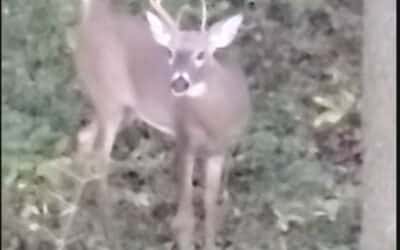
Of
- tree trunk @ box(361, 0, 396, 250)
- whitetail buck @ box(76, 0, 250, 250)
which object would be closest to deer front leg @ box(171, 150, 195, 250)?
whitetail buck @ box(76, 0, 250, 250)

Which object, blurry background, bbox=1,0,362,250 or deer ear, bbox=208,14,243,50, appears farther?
deer ear, bbox=208,14,243,50

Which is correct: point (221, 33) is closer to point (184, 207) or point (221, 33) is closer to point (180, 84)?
point (180, 84)

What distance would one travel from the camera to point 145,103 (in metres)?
3.66

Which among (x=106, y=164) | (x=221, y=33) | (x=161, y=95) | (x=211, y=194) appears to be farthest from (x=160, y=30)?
(x=211, y=194)

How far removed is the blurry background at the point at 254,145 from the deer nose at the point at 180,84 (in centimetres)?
31

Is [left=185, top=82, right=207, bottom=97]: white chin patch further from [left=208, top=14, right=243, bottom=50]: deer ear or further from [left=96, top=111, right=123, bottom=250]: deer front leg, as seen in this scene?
[left=96, top=111, right=123, bottom=250]: deer front leg

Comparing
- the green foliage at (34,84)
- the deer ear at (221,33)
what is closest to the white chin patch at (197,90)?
the deer ear at (221,33)

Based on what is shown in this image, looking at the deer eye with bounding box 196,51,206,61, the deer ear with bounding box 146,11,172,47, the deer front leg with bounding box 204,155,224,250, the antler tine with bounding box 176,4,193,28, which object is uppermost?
the deer ear with bounding box 146,11,172,47

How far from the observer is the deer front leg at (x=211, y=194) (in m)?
3.54

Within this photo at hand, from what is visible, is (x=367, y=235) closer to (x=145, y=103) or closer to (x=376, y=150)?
(x=376, y=150)

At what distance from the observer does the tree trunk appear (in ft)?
10.2

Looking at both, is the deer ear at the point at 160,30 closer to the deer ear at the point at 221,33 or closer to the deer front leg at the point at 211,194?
the deer ear at the point at 221,33

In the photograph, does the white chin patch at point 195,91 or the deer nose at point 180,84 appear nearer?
the deer nose at point 180,84

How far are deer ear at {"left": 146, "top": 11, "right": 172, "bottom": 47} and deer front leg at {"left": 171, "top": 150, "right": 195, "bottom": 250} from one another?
0.37m
